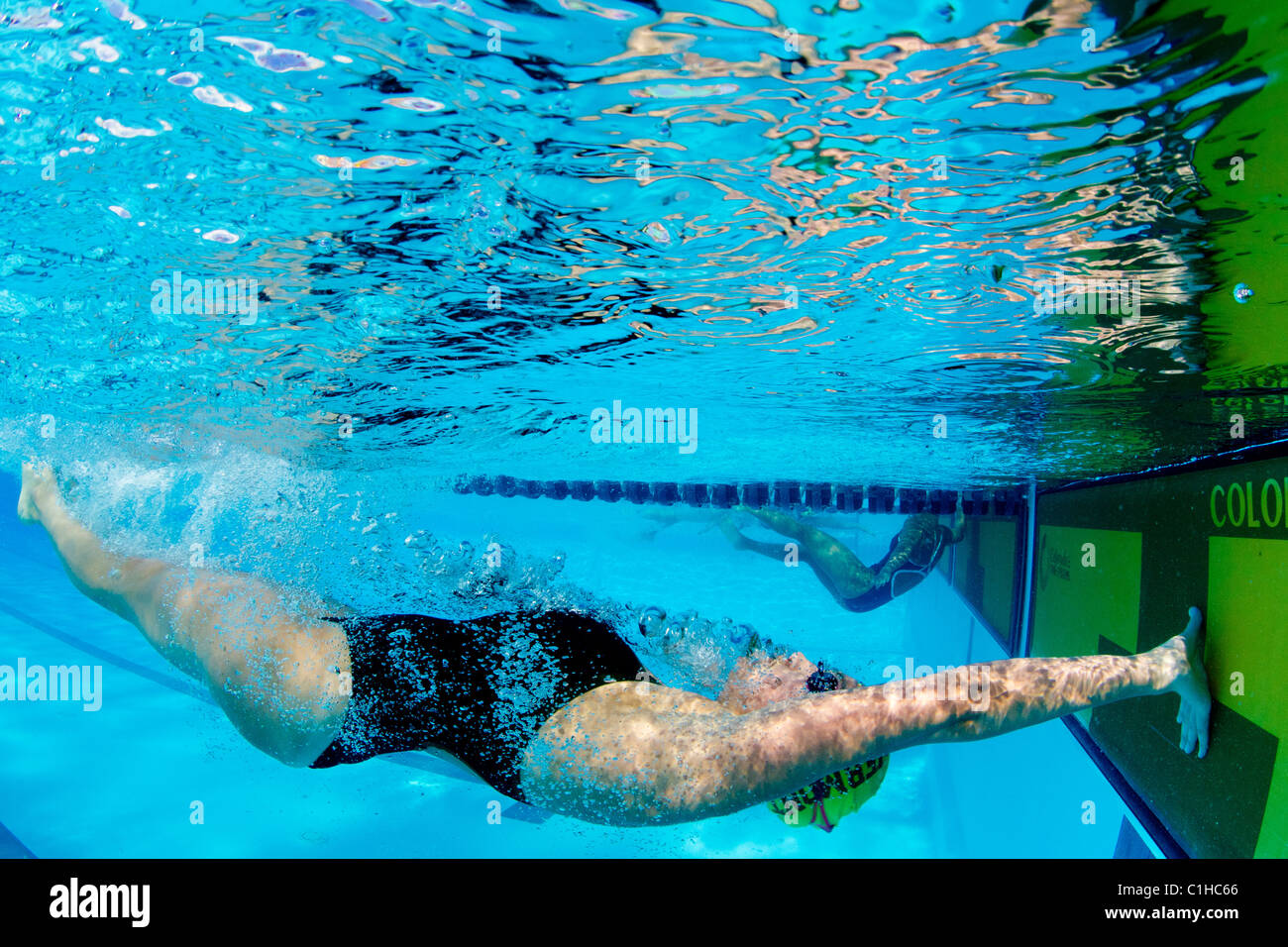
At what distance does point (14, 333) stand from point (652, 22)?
8.20 meters

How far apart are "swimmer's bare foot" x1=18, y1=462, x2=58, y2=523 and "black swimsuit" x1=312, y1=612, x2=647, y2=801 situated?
21.4 feet

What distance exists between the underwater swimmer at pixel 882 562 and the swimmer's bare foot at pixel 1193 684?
676 centimetres

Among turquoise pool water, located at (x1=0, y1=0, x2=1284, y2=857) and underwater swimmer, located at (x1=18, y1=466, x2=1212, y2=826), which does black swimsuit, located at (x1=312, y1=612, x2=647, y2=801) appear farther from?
turquoise pool water, located at (x1=0, y1=0, x2=1284, y2=857)

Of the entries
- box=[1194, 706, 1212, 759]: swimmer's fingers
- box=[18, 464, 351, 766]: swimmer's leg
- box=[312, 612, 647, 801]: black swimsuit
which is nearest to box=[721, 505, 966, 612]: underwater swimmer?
box=[1194, 706, 1212, 759]: swimmer's fingers

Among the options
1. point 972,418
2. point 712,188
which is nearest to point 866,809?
point 972,418

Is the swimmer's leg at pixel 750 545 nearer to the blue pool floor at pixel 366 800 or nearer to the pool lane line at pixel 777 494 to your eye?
the pool lane line at pixel 777 494

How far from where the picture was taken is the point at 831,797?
4008mm

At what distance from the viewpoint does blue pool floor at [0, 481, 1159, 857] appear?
8.26 m

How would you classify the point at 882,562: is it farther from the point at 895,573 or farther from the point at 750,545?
the point at 750,545

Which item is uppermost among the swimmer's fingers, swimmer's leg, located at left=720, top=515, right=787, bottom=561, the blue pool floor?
the swimmer's fingers

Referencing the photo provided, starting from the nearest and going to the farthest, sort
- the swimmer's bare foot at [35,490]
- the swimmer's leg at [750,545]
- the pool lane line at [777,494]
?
the swimmer's bare foot at [35,490] → the pool lane line at [777,494] → the swimmer's leg at [750,545]

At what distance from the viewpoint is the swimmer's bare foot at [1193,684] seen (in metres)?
3.91

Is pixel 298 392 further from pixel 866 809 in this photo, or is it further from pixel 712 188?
pixel 866 809

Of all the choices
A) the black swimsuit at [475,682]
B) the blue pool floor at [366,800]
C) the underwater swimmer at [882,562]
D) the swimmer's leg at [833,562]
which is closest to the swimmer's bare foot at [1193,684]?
the blue pool floor at [366,800]
